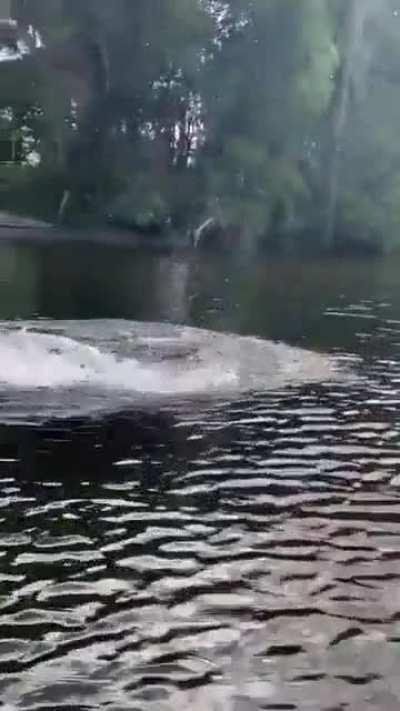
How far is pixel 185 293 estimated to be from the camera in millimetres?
20547

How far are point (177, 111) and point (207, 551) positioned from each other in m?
25.9

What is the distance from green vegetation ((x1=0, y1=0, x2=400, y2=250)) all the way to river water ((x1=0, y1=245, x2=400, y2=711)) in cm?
1889

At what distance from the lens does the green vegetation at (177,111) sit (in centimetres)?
3062

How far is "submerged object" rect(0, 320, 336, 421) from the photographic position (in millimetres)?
10773

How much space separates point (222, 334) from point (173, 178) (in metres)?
16.4

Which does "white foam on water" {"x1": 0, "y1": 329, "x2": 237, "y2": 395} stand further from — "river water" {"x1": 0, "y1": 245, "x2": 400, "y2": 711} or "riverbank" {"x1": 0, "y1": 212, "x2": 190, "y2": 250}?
"riverbank" {"x1": 0, "y1": 212, "x2": 190, "y2": 250}

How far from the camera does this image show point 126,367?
39.8 ft

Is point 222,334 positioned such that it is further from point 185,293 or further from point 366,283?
point 366,283

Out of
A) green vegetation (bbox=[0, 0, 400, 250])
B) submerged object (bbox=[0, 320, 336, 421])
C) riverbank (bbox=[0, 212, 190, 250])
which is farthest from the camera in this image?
green vegetation (bbox=[0, 0, 400, 250])

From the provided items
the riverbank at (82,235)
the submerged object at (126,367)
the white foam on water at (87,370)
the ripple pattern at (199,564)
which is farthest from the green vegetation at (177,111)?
the ripple pattern at (199,564)

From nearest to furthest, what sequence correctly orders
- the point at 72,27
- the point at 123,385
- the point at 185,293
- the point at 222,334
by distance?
1. the point at 123,385
2. the point at 222,334
3. the point at 185,293
4. the point at 72,27

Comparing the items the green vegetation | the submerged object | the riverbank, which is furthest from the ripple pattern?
the green vegetation

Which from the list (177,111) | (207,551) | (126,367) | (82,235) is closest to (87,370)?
(126,367)

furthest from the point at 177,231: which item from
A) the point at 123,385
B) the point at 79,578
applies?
the point at 79,578
